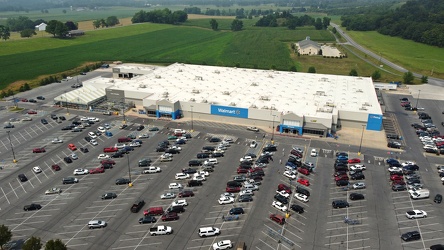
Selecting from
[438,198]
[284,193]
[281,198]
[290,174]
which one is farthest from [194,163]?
[438,198]

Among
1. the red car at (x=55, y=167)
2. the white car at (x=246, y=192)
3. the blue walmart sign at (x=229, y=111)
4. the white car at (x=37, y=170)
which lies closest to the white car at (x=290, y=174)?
the white car at (x=246, y=192)

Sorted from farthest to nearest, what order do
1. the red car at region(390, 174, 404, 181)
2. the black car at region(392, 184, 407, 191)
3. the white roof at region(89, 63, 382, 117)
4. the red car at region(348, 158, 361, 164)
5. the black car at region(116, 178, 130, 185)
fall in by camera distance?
the white roof at region(89, 63, 382, 117) → the red car at region(348, 158, 361, 164) → the red car at region(390, 174, 404, 181) → the black car at region(116, 178, 130, 185) → the black car at region(392, 184, 407, 191)

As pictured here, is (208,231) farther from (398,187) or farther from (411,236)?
(398,187)

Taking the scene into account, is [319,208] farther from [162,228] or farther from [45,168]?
[45,168]

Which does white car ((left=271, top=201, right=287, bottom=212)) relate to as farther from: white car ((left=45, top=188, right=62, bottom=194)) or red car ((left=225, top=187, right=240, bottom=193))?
white car ((left=45, top=188, right=62, bottom=194))

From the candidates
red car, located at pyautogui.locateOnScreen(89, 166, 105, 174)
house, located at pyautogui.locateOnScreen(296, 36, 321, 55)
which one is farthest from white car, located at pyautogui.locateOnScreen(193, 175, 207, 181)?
house, located at pyautogui.locateOnScreen(296, 36, 321, 55)

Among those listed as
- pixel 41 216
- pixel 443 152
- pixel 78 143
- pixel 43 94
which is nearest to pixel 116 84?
pixel 43 94

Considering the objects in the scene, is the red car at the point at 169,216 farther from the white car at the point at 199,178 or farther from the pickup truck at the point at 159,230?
the white car at the point at 199,178
